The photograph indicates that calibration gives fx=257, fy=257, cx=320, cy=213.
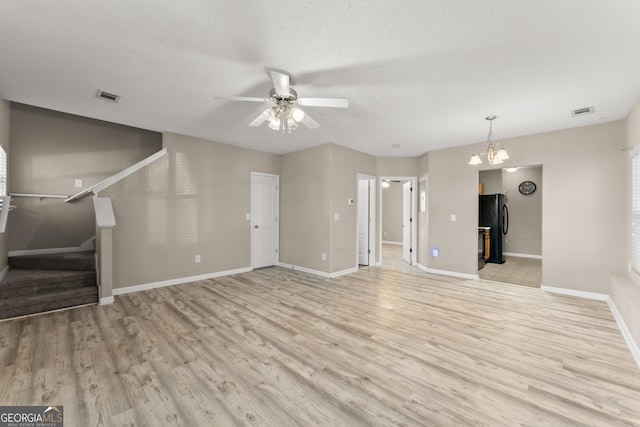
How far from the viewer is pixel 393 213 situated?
33.5 feet

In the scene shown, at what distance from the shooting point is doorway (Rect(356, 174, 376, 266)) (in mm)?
6137

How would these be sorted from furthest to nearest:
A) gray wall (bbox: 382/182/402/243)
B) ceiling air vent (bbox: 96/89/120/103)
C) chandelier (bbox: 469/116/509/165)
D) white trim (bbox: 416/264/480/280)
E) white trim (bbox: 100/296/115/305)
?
gray wall (bbox: 382/182/402/243) → white trim (bbox: 416/264/480/280) → white trim (bbox: 100/296/115/305) → chandelier (bbox: 469/116/509/165) → ceiling air vent (bbox: 96/89/120/103)

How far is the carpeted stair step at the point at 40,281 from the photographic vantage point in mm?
3252

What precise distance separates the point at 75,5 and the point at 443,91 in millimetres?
3210

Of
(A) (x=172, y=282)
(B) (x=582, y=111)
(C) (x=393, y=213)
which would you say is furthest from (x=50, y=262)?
(C) (x=393, y=213)

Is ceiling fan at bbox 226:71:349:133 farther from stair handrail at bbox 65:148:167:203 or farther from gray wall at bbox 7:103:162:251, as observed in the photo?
gray wall at bbox 7:103:162:251

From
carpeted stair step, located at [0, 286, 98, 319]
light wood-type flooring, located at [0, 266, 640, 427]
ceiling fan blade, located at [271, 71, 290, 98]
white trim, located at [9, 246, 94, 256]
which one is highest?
ceiling fan blade, located at [271, 71, 290, 98]

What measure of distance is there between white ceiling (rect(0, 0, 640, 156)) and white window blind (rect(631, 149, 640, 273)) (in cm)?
74

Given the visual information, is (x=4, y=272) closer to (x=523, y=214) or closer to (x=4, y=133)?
(x=4, y=133)

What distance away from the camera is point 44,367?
2.14m

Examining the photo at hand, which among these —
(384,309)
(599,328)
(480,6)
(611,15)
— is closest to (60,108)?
(480,6)

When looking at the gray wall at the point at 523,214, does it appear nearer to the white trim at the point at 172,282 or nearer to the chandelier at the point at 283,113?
the chandelier at the point at 283,113

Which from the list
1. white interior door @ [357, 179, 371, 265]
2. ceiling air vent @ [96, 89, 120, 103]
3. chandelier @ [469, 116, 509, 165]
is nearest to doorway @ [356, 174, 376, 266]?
white interior door @ [357, 179, 371, 265]

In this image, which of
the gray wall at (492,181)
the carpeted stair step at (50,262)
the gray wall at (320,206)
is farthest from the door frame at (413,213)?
the carpeted stair step at (50,262)
